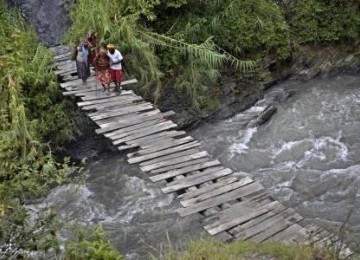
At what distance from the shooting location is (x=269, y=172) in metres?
9.61

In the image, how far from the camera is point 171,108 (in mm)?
11375

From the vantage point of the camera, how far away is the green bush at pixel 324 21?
1266cm

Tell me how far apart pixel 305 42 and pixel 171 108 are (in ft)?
12.6

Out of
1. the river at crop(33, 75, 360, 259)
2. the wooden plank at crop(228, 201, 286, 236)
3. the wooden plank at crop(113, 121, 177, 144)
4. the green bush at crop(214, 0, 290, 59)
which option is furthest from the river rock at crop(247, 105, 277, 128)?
the wooden plank at crop(228, 201, 286, 236)

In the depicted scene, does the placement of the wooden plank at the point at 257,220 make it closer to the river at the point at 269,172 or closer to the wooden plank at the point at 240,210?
the wooden plank at the point at 240,210

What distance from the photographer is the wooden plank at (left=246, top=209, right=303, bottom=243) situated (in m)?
6.49

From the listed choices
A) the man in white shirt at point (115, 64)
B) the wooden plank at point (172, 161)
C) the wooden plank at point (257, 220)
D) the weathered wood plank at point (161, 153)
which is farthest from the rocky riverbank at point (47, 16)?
the wooden plank at point (257, 220)

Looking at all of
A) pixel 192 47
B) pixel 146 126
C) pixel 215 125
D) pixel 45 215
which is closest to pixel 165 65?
pixel 192 47

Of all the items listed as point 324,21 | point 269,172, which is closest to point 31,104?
point 269,172

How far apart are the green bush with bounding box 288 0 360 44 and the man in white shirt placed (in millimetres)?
4904

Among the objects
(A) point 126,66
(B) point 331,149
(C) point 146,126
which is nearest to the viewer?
(C) point 146,126

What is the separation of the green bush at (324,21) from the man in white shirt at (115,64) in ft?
16.1

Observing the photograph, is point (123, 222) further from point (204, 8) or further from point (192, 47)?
point (204, 8)

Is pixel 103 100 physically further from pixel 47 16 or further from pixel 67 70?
pixel 47 16
